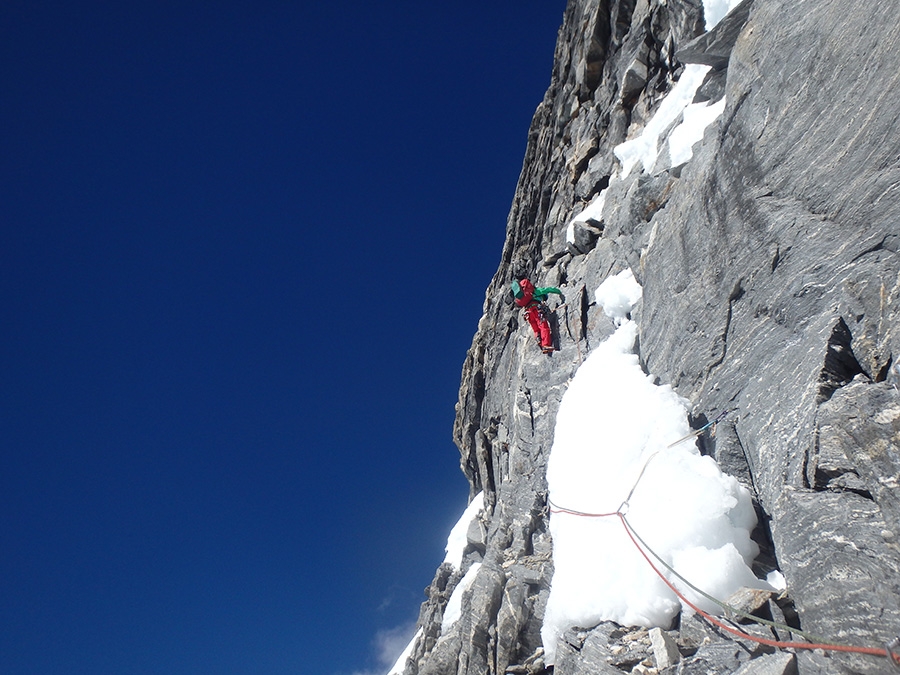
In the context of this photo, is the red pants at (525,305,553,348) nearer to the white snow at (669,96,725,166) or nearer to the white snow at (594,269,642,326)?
the white snow at (594,269,642,326)

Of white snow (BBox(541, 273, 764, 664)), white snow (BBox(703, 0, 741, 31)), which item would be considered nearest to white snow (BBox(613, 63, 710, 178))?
white snow (BBox(703, 0, 741, 31))

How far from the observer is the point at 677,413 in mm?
7469

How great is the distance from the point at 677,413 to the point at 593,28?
14546mm

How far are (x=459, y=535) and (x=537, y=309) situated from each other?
11.7m

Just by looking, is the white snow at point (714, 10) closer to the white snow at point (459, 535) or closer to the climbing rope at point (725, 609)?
the climbing rope at point (725, 609)

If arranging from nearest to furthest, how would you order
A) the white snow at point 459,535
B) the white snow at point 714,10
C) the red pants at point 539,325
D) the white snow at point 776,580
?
the white snow at point 776,580 < the white snow at point 714,10 < the red pants at point 539,325 < the white snow at point 459,535

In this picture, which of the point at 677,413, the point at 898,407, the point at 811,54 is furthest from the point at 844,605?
the point at 811,54

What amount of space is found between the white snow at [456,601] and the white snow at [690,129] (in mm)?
11329

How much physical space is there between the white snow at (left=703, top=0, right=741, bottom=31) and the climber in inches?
270

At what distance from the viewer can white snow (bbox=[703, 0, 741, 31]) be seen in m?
11.3

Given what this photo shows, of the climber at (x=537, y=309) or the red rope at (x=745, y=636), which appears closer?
the red rope at (x=745, y=636)

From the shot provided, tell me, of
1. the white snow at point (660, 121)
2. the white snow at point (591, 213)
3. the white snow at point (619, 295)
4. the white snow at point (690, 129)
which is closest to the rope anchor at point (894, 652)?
the white snow at point (619, 295)

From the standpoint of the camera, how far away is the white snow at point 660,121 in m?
11.8

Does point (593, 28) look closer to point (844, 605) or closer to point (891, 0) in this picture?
point (891, 0)
